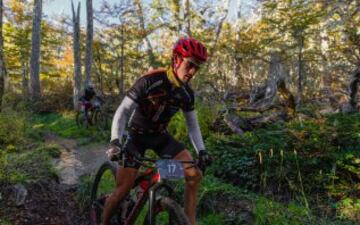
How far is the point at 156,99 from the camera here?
11.7 ft

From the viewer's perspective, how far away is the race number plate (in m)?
3.12

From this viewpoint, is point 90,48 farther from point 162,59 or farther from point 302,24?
point 302,24

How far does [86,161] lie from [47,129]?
680 cm

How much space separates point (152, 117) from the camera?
369 centimetres

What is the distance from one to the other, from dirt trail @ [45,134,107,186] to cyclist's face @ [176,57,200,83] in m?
4.39

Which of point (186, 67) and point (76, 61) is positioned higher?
point (76, 61)

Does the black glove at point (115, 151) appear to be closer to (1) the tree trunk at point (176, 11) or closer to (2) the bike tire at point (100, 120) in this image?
(2) the bike tire at point (100, 120)

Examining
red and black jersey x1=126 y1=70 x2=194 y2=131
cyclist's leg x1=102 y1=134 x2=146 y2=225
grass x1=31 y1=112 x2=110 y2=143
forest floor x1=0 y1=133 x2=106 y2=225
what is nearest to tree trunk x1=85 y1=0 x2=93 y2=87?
grass x1=31 y1=112 x2=110 y2=143

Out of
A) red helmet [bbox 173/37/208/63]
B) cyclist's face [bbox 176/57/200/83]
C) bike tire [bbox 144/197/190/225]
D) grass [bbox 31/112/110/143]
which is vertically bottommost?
bike tire [bbox 144/197/190/225]

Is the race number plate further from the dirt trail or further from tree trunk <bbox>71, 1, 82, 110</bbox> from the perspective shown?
tree trunk <bbox>71, 1, 82, 110</bbox>

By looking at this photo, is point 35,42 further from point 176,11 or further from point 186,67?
point 186,67

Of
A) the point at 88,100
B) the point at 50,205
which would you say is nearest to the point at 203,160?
the point at 50,205

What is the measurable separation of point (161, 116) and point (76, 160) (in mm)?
6384

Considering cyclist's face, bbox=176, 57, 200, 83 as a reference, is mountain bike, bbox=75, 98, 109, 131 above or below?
below
